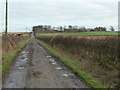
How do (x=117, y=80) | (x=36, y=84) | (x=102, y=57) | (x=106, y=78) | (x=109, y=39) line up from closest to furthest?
(x=36, y=84) → (x=117, y=80) → (x=106, y=78) → (x=102, y=57) → (x=109, y=39)

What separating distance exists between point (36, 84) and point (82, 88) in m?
1.90

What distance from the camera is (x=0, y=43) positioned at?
75.4ft

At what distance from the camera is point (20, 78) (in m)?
9.98

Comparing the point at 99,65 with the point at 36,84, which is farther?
the point at 99,65

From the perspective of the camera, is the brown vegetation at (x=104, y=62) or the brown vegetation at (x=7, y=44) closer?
the brown vegetation at (x=104, y=62)

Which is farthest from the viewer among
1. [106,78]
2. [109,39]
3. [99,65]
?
[109,39]

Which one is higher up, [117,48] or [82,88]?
[117,48]

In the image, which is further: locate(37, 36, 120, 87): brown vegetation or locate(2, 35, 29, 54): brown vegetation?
locate(2, 35, 29, 54): brown vegetation

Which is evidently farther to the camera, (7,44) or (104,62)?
(7,44)

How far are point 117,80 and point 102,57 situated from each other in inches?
211

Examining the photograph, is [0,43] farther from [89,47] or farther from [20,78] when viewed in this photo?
[20,78]

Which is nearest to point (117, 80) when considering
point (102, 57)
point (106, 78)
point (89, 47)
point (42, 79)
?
point (106, 78)

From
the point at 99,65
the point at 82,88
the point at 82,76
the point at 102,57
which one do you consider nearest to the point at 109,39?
the point at 102,57

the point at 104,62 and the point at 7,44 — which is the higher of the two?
the point at 7,44
